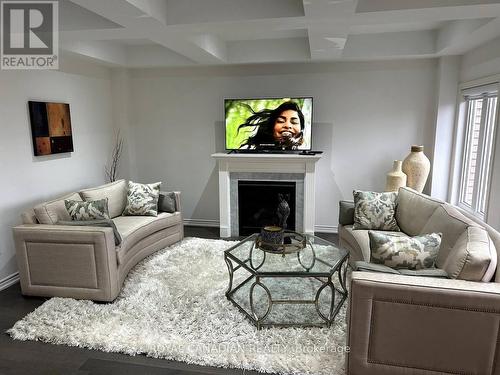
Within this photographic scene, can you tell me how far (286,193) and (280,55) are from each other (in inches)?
72.0

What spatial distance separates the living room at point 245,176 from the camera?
88.4 inches

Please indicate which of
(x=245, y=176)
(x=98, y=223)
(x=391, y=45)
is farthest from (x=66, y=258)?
(x=391, y=45)

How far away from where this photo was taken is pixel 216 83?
513 centimetres

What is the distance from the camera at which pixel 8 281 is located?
3.55 meters

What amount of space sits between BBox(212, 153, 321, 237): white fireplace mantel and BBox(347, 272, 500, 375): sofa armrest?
8.78ft

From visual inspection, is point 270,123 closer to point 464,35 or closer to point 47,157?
point 464,35

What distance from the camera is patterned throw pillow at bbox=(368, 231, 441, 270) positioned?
2316 mm

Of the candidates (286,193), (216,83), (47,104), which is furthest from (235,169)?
(47,104)

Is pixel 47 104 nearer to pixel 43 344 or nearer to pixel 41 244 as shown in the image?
pixel 41 244

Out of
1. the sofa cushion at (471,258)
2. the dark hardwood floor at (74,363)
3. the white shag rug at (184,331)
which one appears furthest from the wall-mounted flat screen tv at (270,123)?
the dark hardwood floor at (74,363)

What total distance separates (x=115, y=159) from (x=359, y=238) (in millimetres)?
3845

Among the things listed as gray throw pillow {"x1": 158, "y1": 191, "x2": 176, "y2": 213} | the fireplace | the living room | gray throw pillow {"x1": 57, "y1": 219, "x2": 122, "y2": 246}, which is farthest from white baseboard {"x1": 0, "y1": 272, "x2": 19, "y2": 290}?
the fireplace

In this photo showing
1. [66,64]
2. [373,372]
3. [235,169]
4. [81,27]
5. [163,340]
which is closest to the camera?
[373,372]

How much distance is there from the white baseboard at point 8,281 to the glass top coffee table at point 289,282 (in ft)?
7.49
